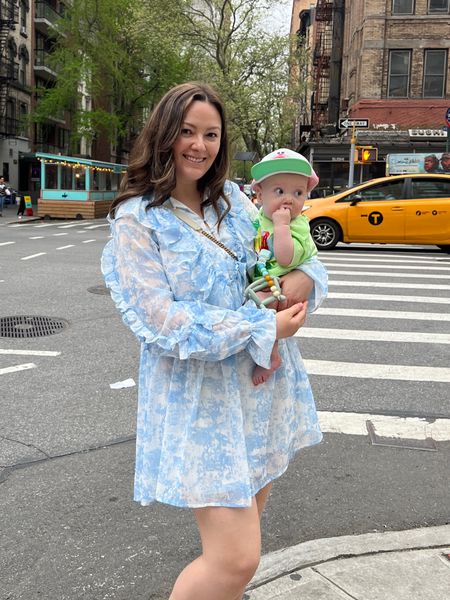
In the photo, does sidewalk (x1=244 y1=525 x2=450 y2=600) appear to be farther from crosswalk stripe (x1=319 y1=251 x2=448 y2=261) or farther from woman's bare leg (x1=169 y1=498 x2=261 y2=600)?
crosswalk stripe (x1=319 y1=251 x2=448 y2=261)

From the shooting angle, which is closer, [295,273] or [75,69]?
[295,273]

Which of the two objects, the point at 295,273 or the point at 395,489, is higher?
the point at 295,273

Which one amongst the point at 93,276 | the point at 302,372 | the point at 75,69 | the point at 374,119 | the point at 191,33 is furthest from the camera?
A: the point at 75,69

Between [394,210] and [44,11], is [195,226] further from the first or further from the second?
[44,11]

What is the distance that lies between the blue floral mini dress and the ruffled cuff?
0.73 feet

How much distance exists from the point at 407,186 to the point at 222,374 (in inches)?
544

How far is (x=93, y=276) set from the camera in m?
11.1

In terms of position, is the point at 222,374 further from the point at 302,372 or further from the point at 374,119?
the point at 374,119

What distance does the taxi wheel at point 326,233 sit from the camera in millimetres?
15422

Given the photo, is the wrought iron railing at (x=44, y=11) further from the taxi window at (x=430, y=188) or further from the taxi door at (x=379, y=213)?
the taxi window at (x=430, y=188)

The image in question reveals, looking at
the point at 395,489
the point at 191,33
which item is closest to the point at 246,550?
the point at 395,489

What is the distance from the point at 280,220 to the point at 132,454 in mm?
2473

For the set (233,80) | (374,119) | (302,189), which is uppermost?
(233,80)

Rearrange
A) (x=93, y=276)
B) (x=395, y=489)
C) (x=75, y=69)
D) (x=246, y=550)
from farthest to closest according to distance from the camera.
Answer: (x=75, y=69) < (x=93, y=276) < (x=395, y=489) < (x=246, y=550)
